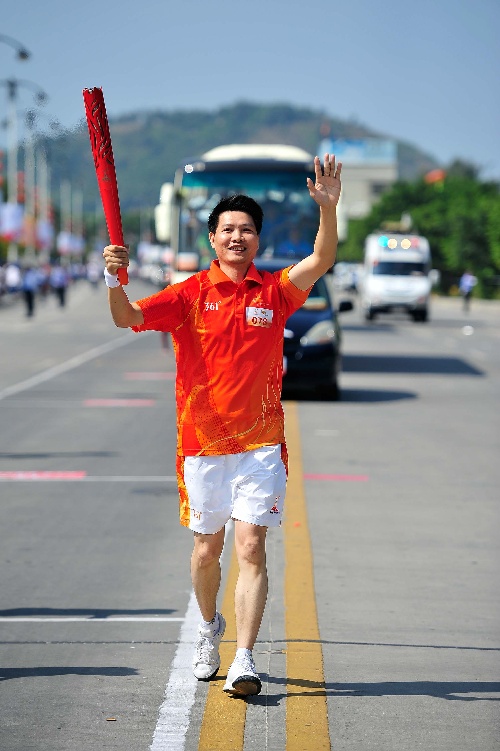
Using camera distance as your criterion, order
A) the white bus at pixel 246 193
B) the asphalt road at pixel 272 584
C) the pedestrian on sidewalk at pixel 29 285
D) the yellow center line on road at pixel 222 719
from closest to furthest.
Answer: the yellow center line on road at pixel 222 719 → the asphalt road at pixel 272 584 → the white bus at pixel 246 193 → the pedestrian on sidewalk at pixel 29 285

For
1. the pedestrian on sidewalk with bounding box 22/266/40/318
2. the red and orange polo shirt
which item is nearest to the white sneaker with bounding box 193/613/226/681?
the red and orange polo shirt

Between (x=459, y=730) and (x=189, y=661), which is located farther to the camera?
(x=189, y=661)

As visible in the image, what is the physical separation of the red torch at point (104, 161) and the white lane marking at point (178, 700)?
1.54 meters

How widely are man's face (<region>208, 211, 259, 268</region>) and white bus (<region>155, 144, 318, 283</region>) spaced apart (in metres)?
20.7

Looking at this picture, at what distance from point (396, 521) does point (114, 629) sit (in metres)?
3.53

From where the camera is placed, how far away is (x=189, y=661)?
6.15 m

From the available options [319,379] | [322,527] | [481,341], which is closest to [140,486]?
[322,527]

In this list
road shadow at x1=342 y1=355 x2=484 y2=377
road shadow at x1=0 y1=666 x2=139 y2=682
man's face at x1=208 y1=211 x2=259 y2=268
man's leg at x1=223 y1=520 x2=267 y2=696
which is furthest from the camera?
road shadow at x1=342 y1=355 x2=484 y2=377

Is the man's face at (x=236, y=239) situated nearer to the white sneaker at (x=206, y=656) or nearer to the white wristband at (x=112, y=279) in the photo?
the white wristband at (x=112, y=279)

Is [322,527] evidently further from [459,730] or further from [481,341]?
[481,341]

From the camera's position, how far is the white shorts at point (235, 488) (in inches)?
220

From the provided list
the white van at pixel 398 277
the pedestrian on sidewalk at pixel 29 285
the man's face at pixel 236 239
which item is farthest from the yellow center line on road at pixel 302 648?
the white van at pixel 398 277

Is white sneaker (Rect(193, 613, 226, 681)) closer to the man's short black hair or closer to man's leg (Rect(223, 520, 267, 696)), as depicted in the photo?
man's leg (Rect(223, 520, 267, 696))

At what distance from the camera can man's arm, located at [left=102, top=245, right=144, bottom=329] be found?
5.45 metres
